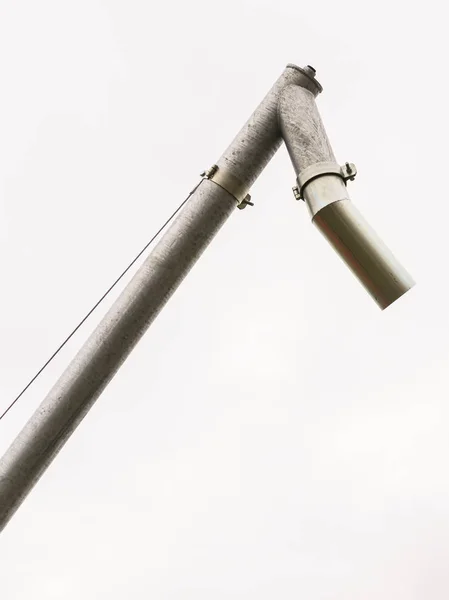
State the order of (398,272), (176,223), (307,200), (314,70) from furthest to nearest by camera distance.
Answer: (314,70) → (176,223) → (307,200) → (398,272)

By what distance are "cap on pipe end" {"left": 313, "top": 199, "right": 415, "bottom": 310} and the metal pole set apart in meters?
1.01

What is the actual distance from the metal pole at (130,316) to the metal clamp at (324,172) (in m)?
0.59

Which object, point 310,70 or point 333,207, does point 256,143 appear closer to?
point 310,70

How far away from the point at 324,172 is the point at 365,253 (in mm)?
788

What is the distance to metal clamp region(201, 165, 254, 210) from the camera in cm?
496

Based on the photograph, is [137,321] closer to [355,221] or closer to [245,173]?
[245,173]

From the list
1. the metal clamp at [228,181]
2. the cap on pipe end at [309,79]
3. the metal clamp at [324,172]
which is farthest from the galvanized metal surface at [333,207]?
the metal clamp at [228,181]

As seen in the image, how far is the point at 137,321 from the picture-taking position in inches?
189

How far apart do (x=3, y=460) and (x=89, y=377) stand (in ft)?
3.01

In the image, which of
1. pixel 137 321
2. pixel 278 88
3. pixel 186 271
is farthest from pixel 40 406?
pixel 278 88

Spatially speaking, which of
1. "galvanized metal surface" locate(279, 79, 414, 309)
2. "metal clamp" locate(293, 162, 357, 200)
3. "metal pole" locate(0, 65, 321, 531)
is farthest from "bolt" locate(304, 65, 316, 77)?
"metal clamp" locate(293, 162, 357, 200)

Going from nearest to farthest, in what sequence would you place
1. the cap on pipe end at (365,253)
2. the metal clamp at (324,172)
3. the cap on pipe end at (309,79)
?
the cap on pipe end at (365,253)
the metal clamp at (324,172)
the cap on pipe end at (309,79)

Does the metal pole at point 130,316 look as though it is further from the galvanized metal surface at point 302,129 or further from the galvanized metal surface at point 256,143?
the galvanized metal surface at point 302,129

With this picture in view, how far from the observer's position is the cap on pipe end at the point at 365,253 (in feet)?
13.2
